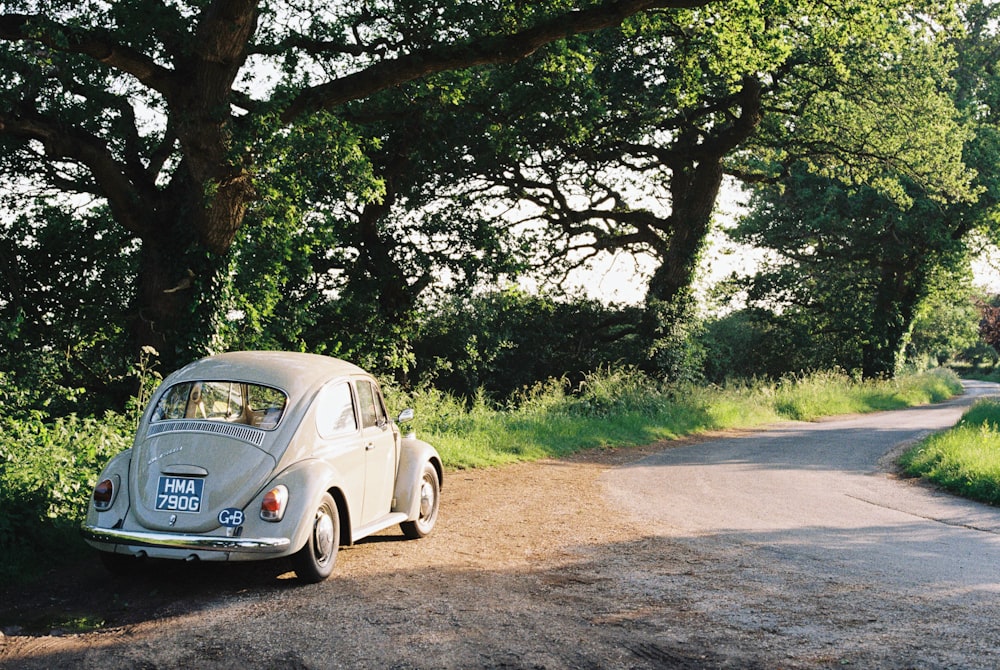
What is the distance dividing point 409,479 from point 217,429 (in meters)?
2.24

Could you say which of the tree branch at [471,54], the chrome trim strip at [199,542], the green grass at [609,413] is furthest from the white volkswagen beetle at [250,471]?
the tree branch at [471,54]

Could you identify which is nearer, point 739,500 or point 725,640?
point 725,640

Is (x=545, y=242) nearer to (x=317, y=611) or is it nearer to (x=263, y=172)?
(x=263, y=172)

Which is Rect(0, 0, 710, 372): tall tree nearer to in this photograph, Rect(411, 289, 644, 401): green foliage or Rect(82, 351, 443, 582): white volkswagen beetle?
Rect(82, 351, 443, 582): white volkswagen beetle

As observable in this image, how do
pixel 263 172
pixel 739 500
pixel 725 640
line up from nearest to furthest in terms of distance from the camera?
1. pixel 725 640
2. pixel 739 500
3. pixel 263 172

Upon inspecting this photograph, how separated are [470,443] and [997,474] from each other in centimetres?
807

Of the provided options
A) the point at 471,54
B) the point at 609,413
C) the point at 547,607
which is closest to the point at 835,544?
the point at 547,607

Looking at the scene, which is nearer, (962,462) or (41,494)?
(41,494)

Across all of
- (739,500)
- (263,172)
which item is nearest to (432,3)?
(263,172)

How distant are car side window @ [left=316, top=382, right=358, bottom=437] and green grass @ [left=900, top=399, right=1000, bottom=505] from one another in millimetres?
9328

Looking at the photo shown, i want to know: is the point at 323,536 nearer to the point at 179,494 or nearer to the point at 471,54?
the point at 179,494

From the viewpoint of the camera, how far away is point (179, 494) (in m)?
7.11

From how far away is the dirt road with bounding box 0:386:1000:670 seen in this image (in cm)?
550

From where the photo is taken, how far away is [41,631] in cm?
611
